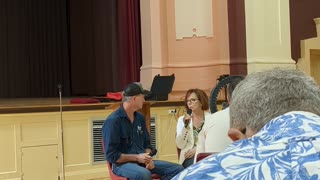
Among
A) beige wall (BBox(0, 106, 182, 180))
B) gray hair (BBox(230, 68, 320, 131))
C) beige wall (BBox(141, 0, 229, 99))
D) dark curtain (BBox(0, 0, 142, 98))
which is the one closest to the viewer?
gray hair (BBox(230, 68, 320, 131))

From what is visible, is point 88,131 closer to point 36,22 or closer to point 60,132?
point 60,132

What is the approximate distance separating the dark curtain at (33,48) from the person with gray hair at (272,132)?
45.5 feet

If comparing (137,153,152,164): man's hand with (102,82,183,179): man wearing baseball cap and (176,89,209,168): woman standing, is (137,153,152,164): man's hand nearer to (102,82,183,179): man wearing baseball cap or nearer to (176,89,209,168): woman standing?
(102,82,183,179): man wearing baseball cap

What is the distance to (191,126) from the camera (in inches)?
178

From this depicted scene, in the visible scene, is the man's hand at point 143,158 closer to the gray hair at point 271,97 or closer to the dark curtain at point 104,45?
the gray hair at point 271,97

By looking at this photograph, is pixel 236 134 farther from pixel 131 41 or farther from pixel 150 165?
pixel 131 41

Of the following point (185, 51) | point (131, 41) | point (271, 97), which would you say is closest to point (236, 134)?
point (271, 97)

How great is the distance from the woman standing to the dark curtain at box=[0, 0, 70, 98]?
34.7 ft

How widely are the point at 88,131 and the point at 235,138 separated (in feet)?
16.9

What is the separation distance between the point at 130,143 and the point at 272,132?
3198 millimetres

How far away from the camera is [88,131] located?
620cm

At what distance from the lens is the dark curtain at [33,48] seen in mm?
14375

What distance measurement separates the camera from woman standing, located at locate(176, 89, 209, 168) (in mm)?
4496

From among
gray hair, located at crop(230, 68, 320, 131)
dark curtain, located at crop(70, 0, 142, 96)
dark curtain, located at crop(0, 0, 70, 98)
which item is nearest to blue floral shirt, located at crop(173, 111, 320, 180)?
gray hair, located at crop(230, 68, 320, 131)
